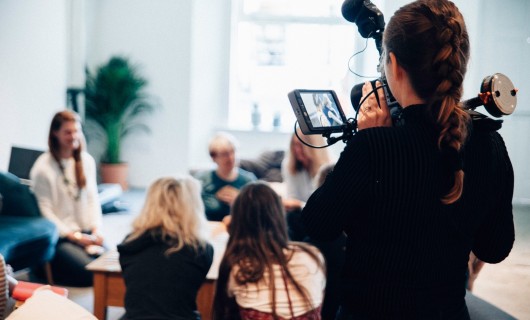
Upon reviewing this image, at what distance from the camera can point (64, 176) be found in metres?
3.81

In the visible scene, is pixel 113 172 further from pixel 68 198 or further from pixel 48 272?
pixel 48 272

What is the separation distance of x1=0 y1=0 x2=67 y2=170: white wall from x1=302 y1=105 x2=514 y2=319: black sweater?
469 cm

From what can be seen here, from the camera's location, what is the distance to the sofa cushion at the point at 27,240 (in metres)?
3.44

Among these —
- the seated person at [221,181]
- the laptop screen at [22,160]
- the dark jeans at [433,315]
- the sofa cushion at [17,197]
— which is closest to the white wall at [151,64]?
the laptop screen at [22,160]

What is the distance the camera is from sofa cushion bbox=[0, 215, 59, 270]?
11.3 ft

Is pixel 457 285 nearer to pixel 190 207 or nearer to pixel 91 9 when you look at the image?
pixel 190 207

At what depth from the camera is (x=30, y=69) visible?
555 centimetres

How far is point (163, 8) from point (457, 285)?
6.37 m

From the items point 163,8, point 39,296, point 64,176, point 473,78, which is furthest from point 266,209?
point 163,8

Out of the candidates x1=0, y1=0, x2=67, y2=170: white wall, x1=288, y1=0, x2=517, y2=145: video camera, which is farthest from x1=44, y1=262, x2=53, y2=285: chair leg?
x1=288, y1=0, x2=517, y2=145: video camera

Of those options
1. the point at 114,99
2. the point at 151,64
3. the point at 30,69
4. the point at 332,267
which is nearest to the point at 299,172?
the point at 332,267

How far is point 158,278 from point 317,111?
1.33m

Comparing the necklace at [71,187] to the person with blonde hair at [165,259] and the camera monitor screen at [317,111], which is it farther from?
the camera monitor screen at [317,111]

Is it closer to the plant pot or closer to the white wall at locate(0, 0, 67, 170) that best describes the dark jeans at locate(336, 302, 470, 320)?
the white wall at locate(0, 0, 67, 170)
